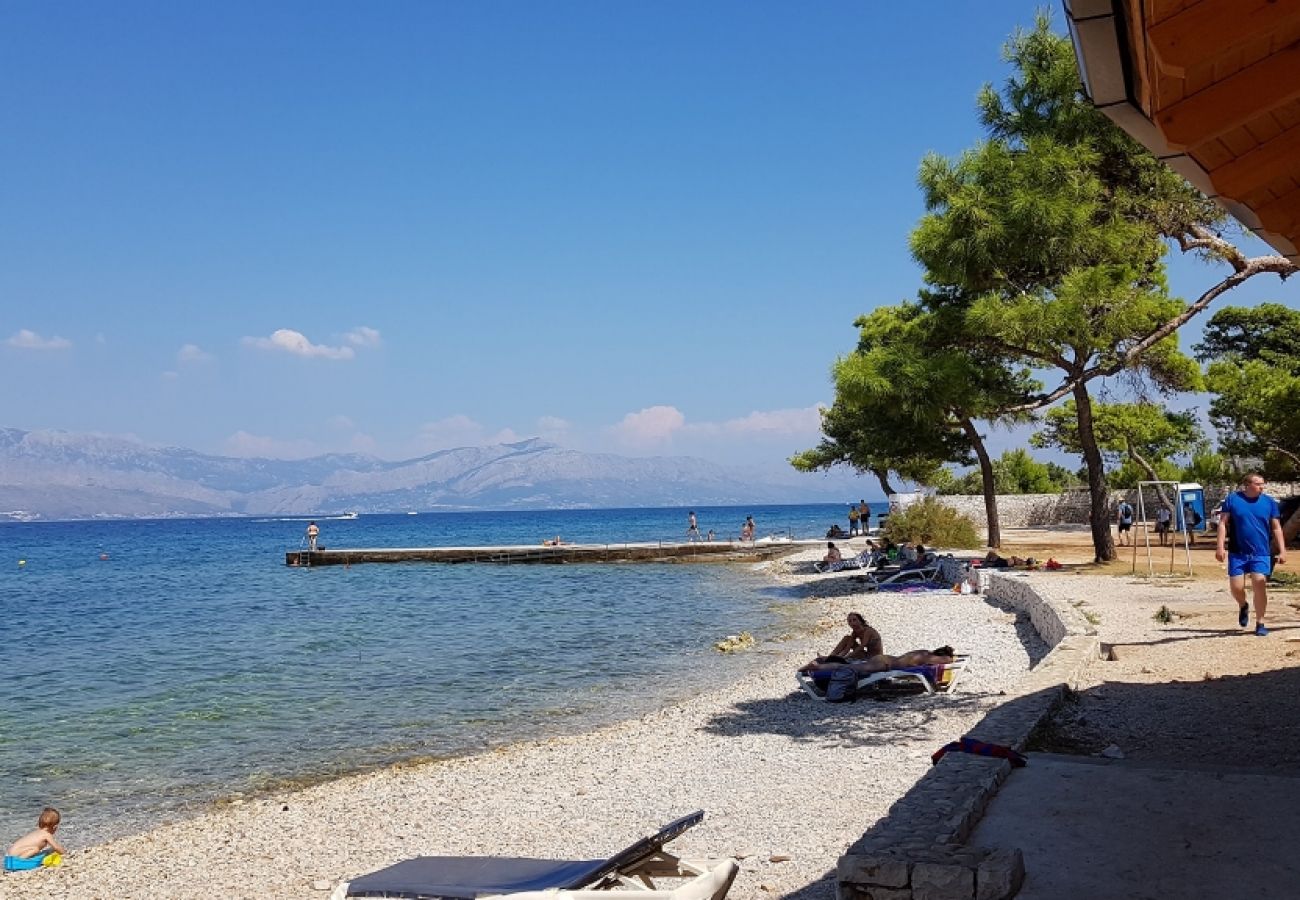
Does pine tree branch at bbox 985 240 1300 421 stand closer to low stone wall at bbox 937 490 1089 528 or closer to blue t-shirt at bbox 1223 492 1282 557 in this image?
blue t-shirt at bbox 1223 492 1282 557

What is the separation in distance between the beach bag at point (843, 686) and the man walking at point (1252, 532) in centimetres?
369

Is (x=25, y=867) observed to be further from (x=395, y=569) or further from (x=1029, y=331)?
(x=395, y=569)

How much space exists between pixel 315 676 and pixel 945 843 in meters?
14.6

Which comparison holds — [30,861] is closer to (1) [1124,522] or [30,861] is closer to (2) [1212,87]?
(2) [1212,87]

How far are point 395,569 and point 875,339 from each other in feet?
80.2

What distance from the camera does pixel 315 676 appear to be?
17.1m

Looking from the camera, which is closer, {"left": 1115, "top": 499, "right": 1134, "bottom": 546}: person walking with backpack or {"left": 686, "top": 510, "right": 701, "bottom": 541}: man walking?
{"left": 1115, "top": 499, "right": 1134, "bottom": 546}: person walking with backpack

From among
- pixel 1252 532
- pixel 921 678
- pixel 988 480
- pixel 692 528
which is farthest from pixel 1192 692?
pixel 692 528

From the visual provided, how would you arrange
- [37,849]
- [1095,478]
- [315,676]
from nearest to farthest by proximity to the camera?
[37,849] < [315,676] < [1095,478]

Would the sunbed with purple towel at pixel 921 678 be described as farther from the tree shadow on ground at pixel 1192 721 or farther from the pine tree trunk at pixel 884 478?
the pine tree trunk at pixel 884 478

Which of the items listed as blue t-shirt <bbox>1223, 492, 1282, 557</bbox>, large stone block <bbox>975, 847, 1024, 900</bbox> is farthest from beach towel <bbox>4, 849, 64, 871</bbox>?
blue t-shirt <bbox>1223, 492, 1282, 557</bbox>

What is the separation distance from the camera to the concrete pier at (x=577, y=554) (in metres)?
46.1

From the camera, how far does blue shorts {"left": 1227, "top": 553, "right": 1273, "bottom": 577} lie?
10240 mm

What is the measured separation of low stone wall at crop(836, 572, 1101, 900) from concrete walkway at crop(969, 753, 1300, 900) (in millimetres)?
121
